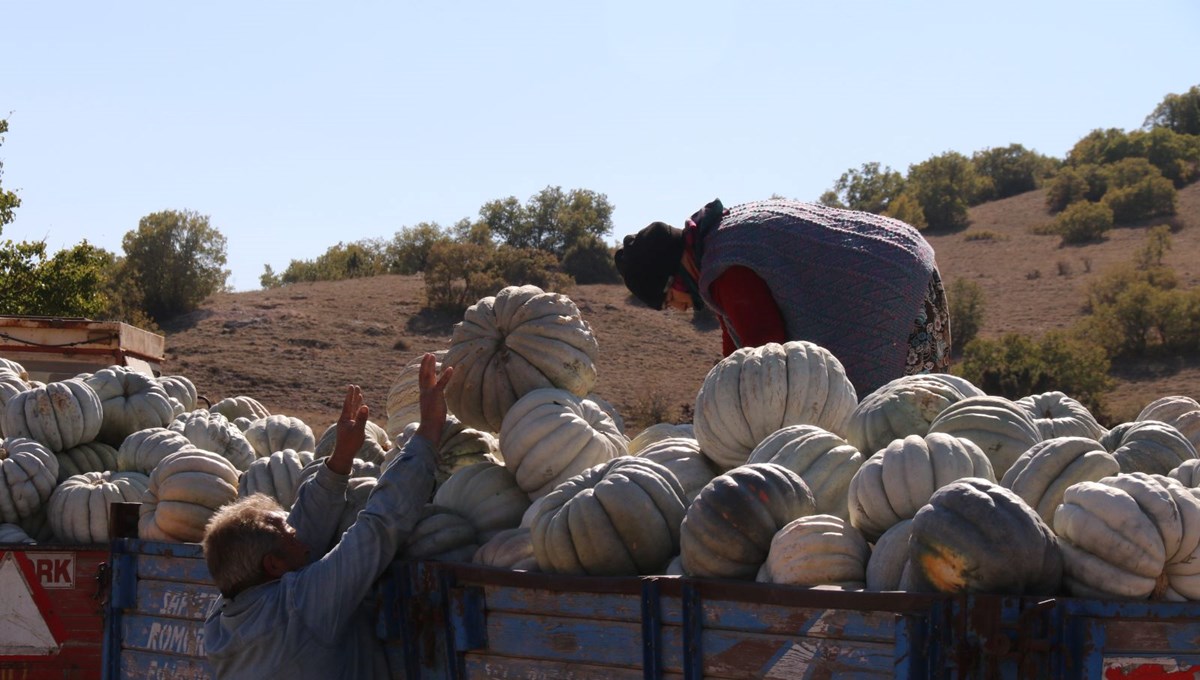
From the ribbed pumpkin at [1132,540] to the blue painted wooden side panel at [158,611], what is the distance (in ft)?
11.2

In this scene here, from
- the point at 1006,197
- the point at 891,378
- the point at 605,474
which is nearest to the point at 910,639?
the point at 605,474

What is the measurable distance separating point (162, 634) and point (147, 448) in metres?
1.72

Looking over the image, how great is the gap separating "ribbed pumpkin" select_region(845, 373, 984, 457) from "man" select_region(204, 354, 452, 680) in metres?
1.72

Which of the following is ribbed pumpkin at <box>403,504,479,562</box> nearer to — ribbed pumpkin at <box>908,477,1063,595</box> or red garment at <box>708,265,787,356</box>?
ribbed pumpkin at <box>908,477,1063,595</box>

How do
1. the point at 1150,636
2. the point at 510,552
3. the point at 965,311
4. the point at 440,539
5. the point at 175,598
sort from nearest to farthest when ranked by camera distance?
the point at 1150,636 < the point at 510,552 < the point at 440,539 < the point at 175,598 < the point at 965,311

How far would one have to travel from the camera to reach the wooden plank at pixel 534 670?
156 inches

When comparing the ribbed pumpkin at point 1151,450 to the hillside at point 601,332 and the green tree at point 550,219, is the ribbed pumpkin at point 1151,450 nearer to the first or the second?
the hillside at point 601,332

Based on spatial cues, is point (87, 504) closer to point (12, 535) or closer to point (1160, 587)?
point (12, 535)

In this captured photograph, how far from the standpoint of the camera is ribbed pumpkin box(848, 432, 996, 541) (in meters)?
4.11

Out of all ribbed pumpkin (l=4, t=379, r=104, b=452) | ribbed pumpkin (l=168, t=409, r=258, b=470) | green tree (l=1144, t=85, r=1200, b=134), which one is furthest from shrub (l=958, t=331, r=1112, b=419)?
green tree (l=1144, t=85, r=1200, b=134)

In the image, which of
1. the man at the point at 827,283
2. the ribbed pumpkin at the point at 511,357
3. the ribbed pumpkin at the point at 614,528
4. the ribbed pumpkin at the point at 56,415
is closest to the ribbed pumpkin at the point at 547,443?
the ribbed pumpkin at the point at 511,357

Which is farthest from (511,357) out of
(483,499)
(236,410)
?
(236,410)

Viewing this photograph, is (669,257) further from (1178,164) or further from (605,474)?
(1178,164)

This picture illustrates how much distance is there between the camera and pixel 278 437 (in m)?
7.62
